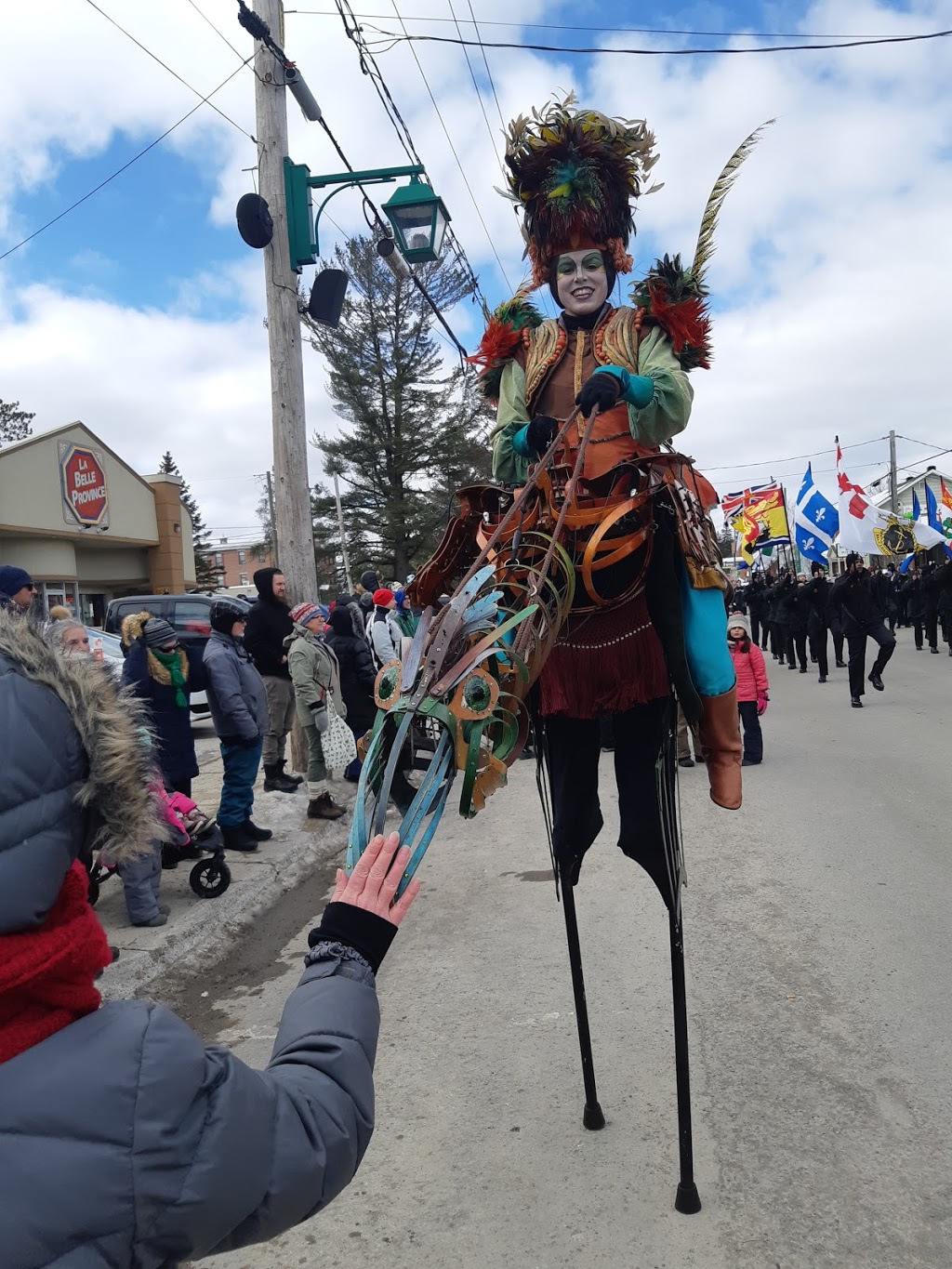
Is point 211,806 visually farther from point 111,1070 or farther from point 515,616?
point 111,1070

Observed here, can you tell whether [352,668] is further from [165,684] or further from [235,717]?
[165,684]

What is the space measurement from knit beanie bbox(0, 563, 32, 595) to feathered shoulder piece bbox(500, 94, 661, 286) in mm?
3926

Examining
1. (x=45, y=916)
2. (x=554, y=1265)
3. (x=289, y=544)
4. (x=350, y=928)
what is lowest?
(x=554, y=1265)

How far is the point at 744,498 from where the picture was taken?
27.1 meters

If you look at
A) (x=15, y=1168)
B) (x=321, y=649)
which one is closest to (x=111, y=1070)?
(x=15, y=1168)

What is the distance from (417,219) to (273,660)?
4.30 meters

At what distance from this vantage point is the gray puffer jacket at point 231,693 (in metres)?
6.09

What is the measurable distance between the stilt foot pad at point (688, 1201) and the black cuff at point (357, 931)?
1.57 m

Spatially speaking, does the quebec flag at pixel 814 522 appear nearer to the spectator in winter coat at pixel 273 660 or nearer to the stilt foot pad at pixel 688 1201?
the spectator in winter coat at pixel 273 660

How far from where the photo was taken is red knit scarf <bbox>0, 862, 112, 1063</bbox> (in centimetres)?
108

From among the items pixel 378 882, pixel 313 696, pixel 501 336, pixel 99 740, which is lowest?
pixel 313 696

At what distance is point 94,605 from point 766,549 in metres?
19.9

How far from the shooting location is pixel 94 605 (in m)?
25.8

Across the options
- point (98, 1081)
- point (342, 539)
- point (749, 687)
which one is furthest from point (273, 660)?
point (342, 539)
